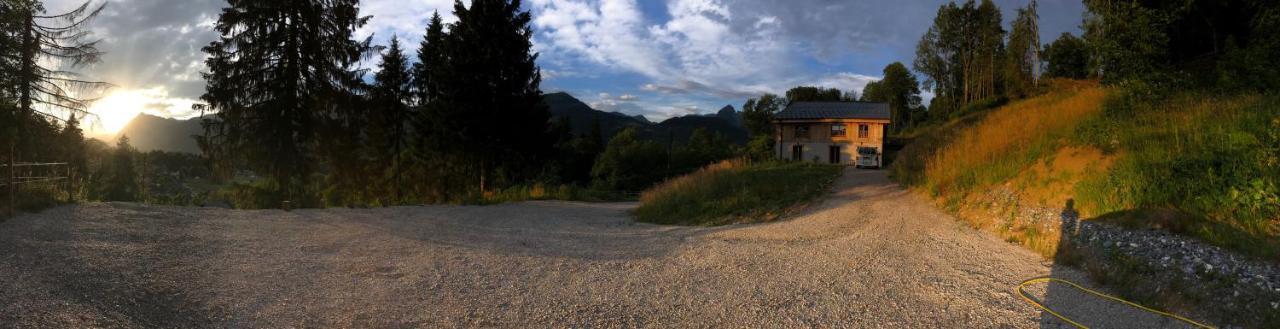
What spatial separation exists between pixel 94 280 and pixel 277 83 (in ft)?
49.9

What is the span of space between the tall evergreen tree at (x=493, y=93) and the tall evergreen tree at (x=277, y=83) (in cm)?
521

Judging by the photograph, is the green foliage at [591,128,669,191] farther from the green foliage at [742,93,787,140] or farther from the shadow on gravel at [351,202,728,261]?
the shadow on gravel at [351,202,728,261]

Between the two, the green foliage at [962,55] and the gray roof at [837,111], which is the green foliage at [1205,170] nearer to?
the gray roof at [837,111]

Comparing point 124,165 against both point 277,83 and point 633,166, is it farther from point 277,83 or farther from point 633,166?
point 277,83

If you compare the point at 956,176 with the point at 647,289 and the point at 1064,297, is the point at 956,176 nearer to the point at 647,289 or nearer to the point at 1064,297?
the point at 1064,297

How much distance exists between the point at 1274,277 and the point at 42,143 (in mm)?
22606

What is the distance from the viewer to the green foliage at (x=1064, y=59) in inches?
1764

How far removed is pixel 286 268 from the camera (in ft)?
20.8

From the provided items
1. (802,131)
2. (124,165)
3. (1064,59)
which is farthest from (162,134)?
(1064,59)

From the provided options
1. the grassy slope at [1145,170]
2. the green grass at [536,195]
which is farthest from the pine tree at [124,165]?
the grassy slope at [1145,170]

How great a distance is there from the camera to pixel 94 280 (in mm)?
5254

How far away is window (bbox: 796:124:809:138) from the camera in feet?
132

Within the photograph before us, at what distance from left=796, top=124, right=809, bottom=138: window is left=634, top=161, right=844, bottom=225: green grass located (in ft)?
74.3

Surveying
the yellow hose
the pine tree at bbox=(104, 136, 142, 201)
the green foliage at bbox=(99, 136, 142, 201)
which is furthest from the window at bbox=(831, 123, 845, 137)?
the pine tree at bbox=(104, 136, 142, 201)
